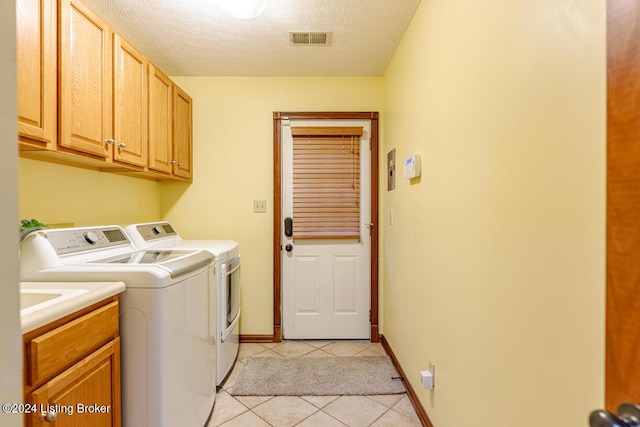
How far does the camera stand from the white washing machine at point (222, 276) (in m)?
2.00

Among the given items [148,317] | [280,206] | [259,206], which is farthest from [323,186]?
[148,317]

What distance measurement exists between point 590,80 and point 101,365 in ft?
5.52

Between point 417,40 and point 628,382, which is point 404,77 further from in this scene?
point 628,382

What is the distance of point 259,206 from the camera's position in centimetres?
278

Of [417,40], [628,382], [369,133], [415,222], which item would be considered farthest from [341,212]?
[628,382]

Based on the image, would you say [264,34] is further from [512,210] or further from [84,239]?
[512,210]

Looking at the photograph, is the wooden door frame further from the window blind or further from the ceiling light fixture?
the ceiling light fixture

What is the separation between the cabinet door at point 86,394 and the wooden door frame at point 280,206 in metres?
1.62

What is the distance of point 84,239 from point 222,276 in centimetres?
79

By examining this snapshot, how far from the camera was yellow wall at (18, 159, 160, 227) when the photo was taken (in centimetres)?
157

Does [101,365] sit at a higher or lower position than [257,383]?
higher


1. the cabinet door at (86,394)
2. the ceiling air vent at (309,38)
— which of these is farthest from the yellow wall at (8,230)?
the ceiling air vent at (309,38)

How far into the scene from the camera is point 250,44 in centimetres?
223

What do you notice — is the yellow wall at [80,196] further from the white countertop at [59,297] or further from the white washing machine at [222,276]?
the white countertop at [59,297]
